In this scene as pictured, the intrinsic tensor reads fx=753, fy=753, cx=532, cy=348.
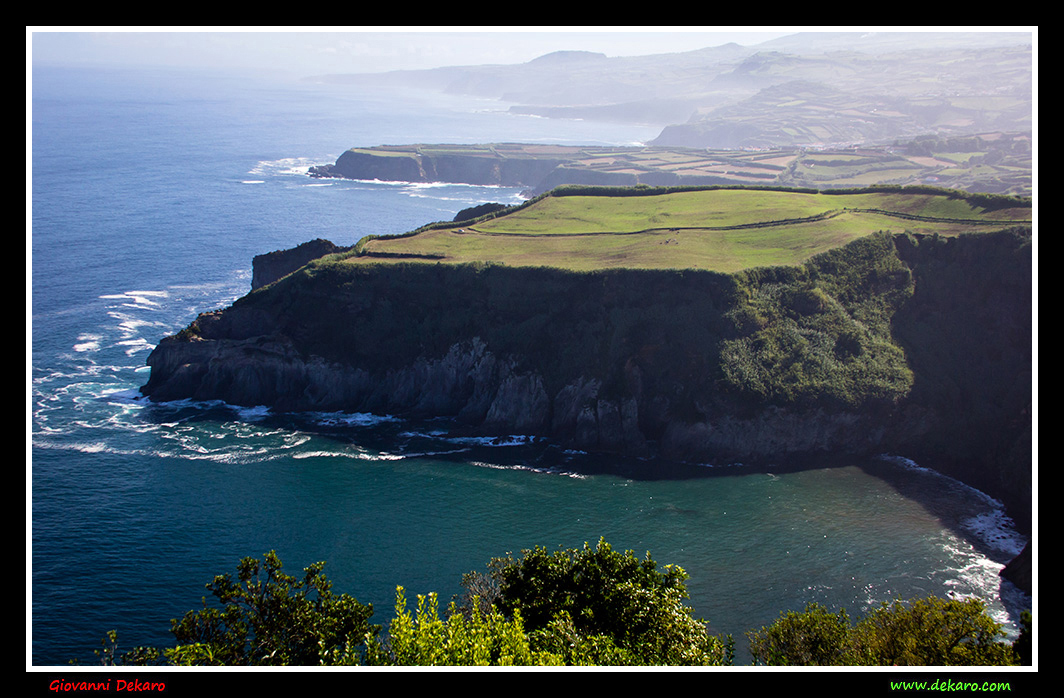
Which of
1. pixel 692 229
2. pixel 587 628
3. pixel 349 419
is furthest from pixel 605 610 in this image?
pixel 692 229

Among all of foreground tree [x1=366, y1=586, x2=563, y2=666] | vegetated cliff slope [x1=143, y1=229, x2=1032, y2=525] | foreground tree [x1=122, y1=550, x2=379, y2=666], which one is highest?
vegetated cliff slope [x1=143, y1=229, x2=1032, y2=525]

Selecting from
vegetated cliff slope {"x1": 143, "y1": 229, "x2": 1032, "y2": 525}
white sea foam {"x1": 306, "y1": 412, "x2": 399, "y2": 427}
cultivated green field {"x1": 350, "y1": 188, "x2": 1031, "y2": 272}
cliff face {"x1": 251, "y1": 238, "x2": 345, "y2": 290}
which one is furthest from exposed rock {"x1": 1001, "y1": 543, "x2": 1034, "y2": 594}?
cliff face {"x1": 251, "y1": 238, "x2": 345, "y2": 290}

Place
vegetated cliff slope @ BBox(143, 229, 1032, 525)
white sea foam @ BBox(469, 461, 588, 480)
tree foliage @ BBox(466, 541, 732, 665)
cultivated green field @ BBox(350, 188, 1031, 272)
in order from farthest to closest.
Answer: cultivated green field @ BBox(350, 188, 1031, 272) < vegetated cliff slope @ BBox(143, 229, 1032, 525) < white sea foam @ BBox(469, 461, 588, 480) < tree foliage @ BBox(466, 541, 732, 665)

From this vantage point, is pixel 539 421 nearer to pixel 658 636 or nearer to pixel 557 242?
pixel 557 242

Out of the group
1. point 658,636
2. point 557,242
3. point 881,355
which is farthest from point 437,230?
point 658,636

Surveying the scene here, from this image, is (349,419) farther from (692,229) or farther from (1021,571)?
(1021,571)

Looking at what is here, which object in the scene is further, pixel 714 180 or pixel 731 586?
pixel 714 180

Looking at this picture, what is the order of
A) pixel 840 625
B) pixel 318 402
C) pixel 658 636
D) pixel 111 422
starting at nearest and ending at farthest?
pixel 658 636, pixel 840 625, pixel 111 422, pixel 318 402

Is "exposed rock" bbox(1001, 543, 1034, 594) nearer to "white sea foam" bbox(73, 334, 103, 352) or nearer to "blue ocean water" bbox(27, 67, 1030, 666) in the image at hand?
"blue ocean water" bbox(27, 67, 1030, 666)
